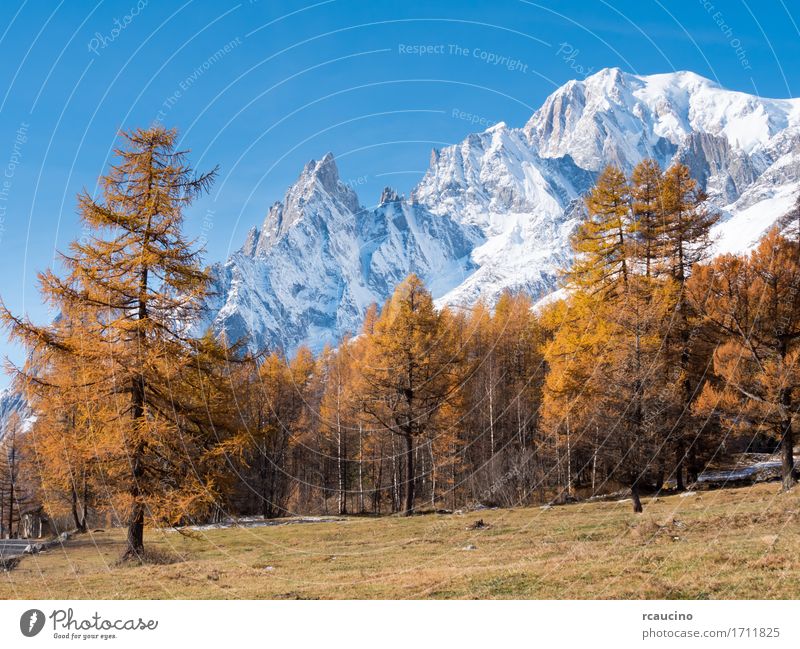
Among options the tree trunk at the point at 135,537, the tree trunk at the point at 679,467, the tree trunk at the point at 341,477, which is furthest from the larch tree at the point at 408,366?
the tree trunk at the point at 135,537

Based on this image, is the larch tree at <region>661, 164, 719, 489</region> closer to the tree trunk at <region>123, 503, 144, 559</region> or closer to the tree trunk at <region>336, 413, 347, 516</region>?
the tree trunk at <region>336, 413, 347, 516</region>

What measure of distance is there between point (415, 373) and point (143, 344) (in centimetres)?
1570

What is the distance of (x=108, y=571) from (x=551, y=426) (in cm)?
2240

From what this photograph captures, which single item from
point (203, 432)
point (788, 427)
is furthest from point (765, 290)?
point (203, 432)

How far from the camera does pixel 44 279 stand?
15.5m

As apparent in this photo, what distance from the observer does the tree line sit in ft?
53.2

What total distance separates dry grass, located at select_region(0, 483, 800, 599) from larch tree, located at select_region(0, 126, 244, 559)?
192 centimetres

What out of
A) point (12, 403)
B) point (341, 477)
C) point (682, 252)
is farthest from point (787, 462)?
point (12, 403)

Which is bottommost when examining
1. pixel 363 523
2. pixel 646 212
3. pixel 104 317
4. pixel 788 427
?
pixel 363 523

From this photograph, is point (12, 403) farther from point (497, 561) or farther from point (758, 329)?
point (758, 329)

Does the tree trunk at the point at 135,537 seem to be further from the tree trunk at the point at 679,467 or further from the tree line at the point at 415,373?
the tree trunk at the point at 679,467

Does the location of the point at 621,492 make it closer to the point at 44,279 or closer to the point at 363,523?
the point at 363,523

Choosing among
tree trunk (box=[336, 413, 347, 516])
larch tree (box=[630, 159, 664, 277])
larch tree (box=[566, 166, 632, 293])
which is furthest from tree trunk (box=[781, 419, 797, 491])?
tree trunk (box=[336, 413, 347, 516])

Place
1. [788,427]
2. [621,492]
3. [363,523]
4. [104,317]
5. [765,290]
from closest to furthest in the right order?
[104,317], [788,427], [765,290], [363,523], [621,492]
